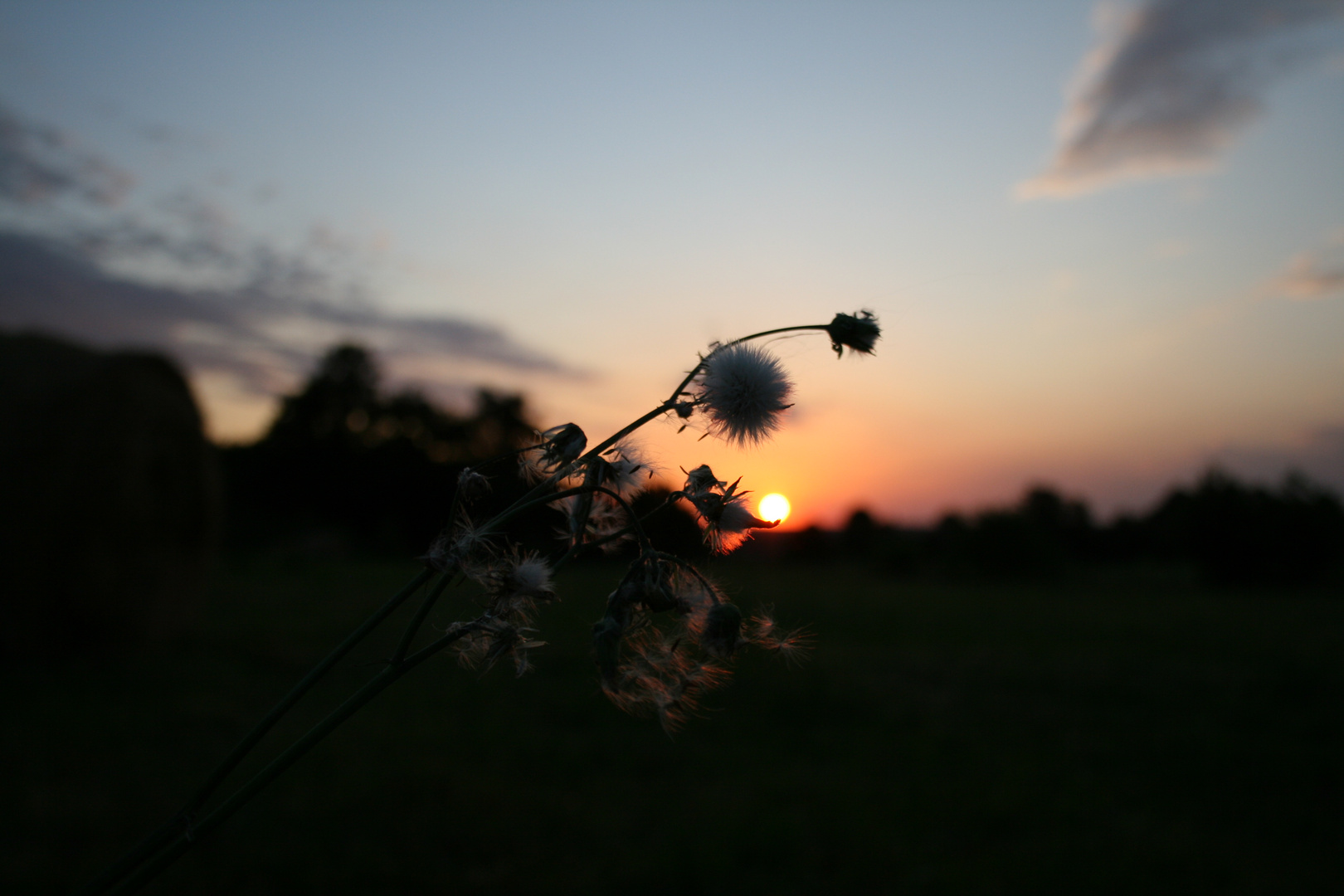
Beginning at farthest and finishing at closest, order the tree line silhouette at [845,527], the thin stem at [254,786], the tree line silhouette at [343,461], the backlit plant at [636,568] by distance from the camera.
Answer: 1. the tree line silhouette at [845,527]
2. the tree line silhouette at [343,461]
3. the backlit plant at [636,568]
4. the thin stem at [254,786]

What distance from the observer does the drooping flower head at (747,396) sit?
3.01 feet

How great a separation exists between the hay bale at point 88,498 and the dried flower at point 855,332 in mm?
9225

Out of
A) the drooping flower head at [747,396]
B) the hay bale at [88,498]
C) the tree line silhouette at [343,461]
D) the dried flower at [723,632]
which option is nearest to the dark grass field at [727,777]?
the dried flower at [723,632]

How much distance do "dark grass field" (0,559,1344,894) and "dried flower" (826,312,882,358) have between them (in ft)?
0.99

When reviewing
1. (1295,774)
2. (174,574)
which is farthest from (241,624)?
(1295,774)

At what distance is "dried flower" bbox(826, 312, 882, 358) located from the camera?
34.5 inches

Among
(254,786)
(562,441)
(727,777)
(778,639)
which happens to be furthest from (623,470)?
(727,777)

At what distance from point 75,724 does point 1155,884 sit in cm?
693

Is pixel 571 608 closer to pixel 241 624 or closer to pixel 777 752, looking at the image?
pixel 241 624

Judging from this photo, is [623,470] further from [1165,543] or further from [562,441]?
[1165,543]

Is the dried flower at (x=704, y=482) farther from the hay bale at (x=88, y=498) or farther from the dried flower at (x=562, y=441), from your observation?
the hay bale at (x=88, y=498)

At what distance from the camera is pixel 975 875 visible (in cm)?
430

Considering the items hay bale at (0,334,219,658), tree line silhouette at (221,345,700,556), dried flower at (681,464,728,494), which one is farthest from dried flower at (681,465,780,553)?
tree line silhouette at (221,345,700,556)

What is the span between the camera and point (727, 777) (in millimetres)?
5828
